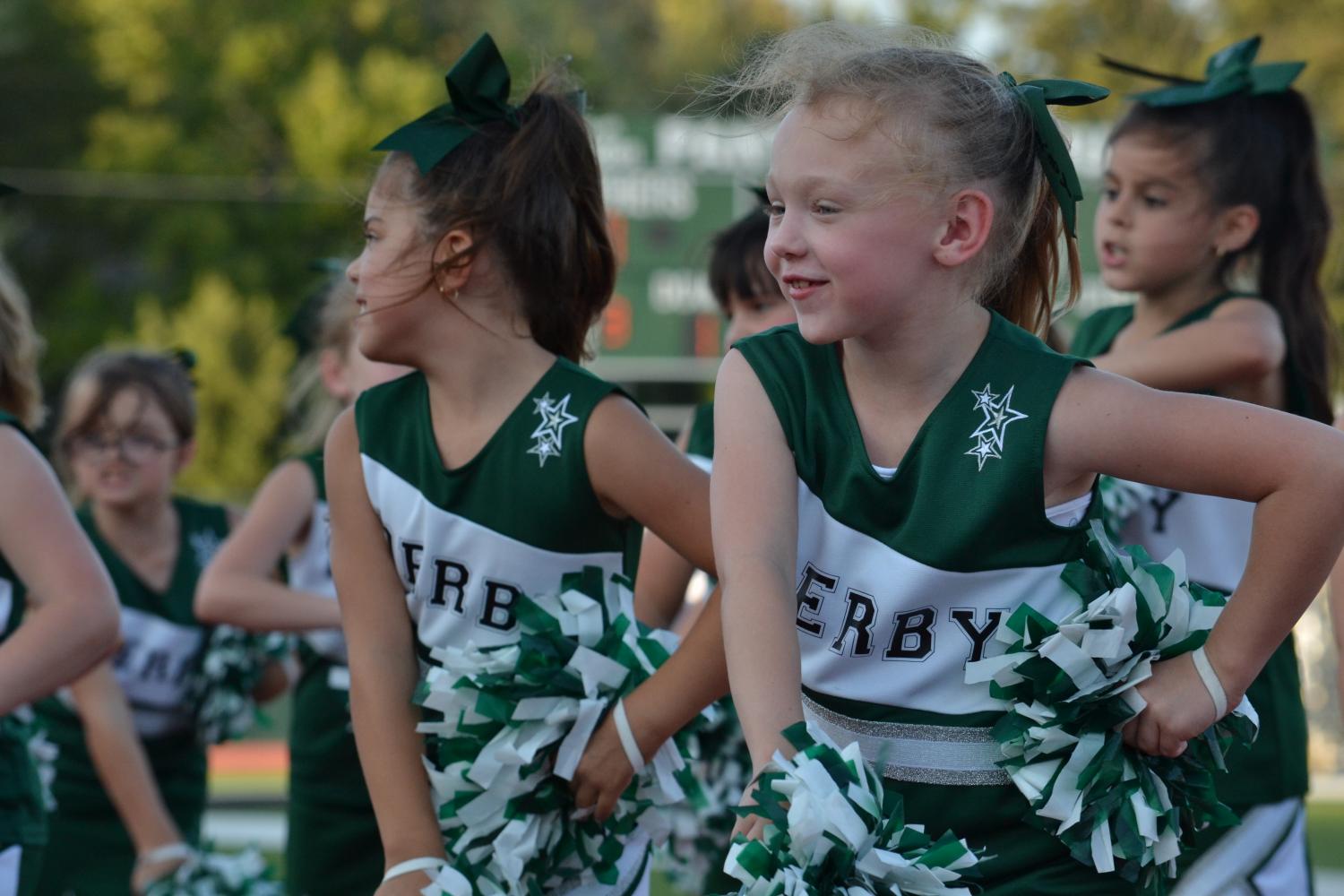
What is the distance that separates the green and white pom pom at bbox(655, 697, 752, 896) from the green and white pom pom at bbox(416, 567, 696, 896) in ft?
3.74

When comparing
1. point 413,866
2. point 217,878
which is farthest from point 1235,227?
point 217,878

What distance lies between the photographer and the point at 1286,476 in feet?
7.54

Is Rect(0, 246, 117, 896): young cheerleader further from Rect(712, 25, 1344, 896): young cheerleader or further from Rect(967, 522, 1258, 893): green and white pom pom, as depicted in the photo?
Rect(967, 522, 1258, 893): green and white pom pom

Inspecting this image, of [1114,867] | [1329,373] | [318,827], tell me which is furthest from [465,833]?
[1329,373]

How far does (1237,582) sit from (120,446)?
3318 mm

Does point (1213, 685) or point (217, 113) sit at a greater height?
point (1213, 685)

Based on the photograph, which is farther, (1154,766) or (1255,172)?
(1255,172)

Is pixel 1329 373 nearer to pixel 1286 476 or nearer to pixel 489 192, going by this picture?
pixel 1286 476

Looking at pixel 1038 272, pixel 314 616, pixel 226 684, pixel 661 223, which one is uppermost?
pixel 1038 272

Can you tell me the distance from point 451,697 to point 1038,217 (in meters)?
1.18

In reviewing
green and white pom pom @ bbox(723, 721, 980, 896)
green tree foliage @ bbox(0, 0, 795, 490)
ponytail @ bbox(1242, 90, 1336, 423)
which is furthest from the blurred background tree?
green and white pom pom @ bbox(723, 721, 980, 896)

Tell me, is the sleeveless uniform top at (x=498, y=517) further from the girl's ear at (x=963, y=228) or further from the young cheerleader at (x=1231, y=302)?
the young cheerleader at (x=1231, y=302)

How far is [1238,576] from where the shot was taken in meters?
3.55

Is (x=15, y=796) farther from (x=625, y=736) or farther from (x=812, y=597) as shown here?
(x=812, y=597)
